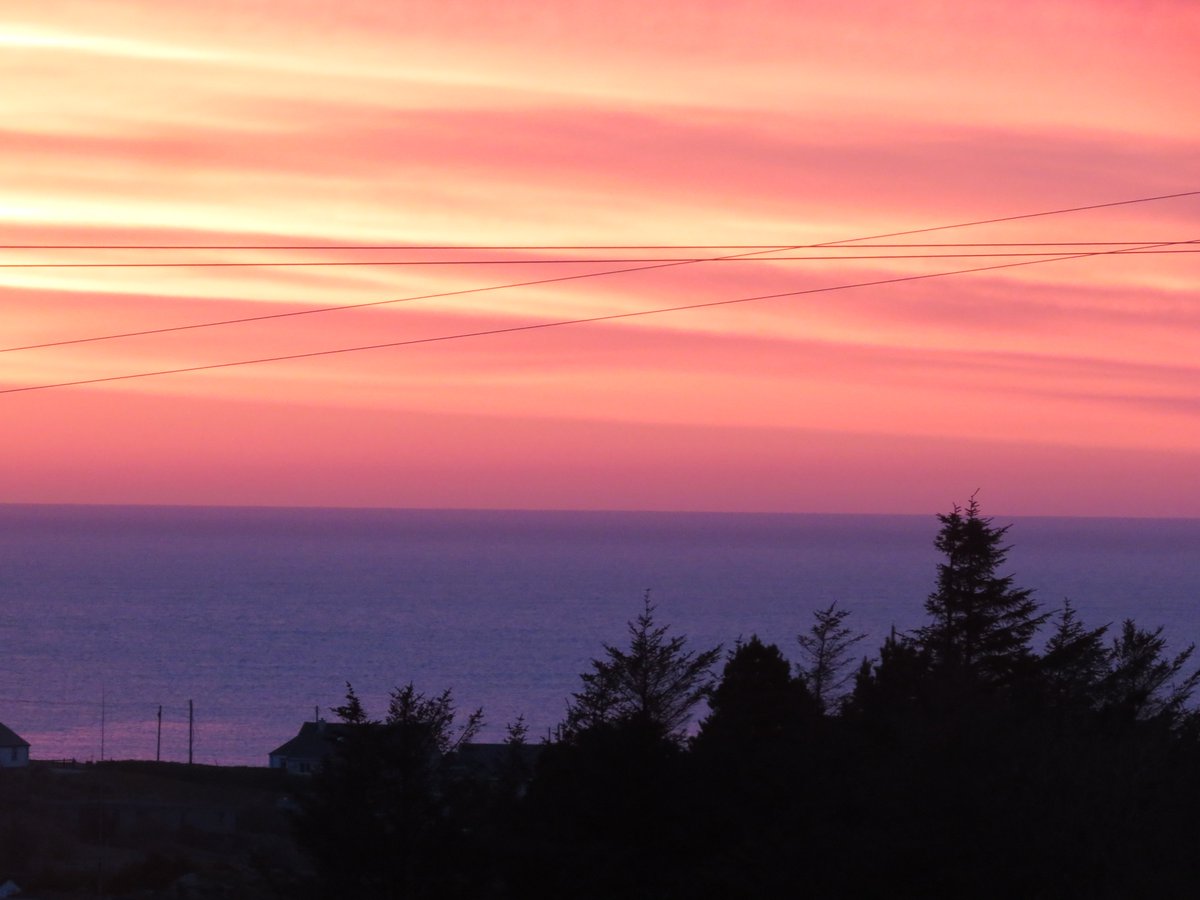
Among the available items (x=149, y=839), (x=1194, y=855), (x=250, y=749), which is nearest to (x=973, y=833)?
(x=1194, y=855)

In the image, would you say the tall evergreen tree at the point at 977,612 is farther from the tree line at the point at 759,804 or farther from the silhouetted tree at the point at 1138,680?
the tree line at the point at 759,804

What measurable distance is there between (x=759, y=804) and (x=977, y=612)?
13.1m

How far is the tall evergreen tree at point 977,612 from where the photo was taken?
2792cm

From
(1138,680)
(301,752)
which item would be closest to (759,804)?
(1138,680)

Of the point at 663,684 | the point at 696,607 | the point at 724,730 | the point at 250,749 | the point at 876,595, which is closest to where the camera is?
the point at 724,730

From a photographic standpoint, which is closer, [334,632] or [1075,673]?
[1075,673]

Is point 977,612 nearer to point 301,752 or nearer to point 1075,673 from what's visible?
point 1075,673

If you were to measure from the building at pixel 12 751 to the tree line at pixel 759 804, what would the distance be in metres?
42.1

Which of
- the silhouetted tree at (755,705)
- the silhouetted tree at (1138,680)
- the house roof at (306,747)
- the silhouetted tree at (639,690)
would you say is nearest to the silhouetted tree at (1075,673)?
the silhouetted tree at (1138,680)

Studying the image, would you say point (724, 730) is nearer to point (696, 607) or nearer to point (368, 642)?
point (368, 642)

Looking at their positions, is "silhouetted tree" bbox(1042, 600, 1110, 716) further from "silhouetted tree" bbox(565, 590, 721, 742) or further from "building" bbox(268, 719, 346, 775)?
"building" bbox(268, 719, 346, 775)

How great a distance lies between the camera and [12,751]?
2256 inches

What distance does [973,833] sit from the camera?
1416 cm

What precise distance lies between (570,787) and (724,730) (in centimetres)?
219
